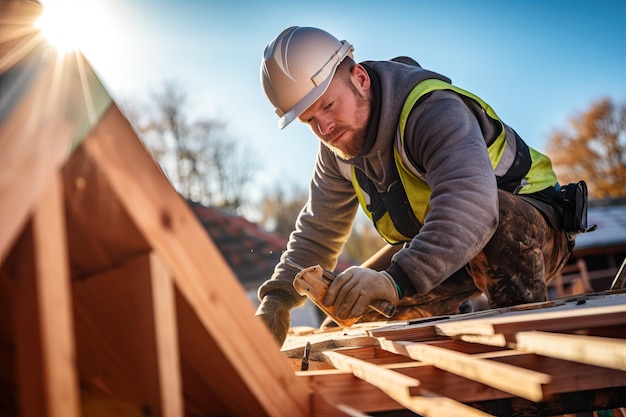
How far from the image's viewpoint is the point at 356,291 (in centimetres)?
266

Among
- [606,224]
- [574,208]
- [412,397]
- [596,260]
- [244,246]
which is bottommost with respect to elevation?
[412,397]

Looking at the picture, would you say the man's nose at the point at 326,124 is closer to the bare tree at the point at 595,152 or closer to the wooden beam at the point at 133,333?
the wooden beam at the point at 133,333

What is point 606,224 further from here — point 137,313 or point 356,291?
point 137,313

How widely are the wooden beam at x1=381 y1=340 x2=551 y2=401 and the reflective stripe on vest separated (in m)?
1.59

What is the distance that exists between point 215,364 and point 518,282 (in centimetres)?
224

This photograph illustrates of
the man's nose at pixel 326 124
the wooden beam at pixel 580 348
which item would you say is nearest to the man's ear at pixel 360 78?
the man's nose at pixel 326 124

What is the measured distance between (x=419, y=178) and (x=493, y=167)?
433 mm

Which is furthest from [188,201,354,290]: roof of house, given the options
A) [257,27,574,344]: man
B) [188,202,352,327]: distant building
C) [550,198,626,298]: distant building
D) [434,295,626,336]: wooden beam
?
[434,295,626,336]: wooden beam

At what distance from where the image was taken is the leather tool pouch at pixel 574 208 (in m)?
3.47

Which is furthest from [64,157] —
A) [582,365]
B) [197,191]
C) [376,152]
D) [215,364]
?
[197,191]

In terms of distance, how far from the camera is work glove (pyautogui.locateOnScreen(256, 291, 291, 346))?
3.38 m

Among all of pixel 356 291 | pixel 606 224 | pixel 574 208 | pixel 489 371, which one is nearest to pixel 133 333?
pixel 489 371

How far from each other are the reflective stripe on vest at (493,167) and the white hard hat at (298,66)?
49cm

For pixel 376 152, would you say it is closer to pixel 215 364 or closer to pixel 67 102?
pixel 215 364
